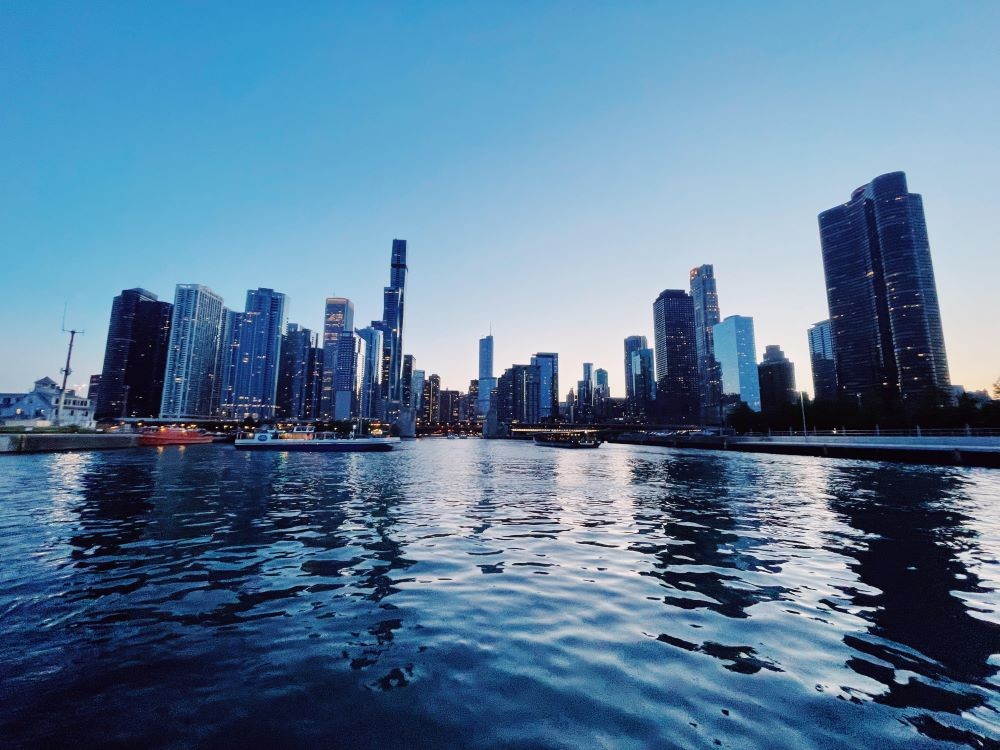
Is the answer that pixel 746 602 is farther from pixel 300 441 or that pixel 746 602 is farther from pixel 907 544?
pixel 300 441

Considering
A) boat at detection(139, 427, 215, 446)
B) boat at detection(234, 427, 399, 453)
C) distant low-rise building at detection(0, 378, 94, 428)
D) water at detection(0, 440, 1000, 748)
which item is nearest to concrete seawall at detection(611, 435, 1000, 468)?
water at detection(0, 440, 1000, 748)

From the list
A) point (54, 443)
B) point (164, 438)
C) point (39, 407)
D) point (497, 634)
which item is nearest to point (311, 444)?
point (54, 443)

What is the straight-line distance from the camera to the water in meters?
5.16

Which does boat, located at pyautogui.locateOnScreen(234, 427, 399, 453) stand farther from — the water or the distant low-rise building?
the water

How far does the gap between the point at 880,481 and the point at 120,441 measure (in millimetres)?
131882

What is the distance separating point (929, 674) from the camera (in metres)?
6.50

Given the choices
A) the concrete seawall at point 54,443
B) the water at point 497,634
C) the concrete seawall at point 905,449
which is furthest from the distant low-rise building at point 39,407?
the concrete seawall at point 905,449

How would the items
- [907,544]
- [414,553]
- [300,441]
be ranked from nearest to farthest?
[414,553]
[907,544]
[300,441]

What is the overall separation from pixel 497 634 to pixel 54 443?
98797 millimetres

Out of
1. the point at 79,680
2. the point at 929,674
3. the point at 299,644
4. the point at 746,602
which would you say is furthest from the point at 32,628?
the point at 929,674

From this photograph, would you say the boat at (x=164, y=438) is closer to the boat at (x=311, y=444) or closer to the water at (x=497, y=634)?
the boat at (x=311, y=444)

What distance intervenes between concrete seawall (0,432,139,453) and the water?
7167 centimetres

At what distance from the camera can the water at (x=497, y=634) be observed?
16.9 ft

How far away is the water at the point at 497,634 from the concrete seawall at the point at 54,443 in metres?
71.7
